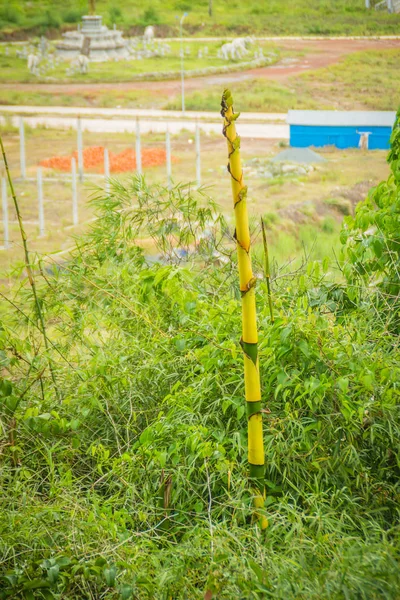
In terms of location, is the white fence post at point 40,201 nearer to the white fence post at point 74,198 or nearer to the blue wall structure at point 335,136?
the white fence post at point 74,198

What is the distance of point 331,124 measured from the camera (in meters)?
3.61

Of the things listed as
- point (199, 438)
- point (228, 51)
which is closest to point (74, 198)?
point (228, 51)

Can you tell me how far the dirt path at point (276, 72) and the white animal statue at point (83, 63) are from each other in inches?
2.6

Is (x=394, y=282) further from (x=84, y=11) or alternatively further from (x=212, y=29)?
(x=84, y=11)

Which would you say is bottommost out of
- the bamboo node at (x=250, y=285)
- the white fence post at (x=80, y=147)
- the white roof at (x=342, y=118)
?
the bamboo node at (x=250, y=285)

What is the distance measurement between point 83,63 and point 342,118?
128cm

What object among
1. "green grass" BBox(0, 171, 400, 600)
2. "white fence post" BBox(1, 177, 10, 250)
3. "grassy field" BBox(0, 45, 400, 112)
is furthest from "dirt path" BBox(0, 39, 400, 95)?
"green grass" BBox(0, 171, 400, 600)

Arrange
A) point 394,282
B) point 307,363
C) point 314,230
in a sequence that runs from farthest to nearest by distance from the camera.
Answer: point 314,230
point 394,282
point 307,363

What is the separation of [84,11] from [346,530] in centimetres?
317

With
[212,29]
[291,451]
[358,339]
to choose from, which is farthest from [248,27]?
[291,451]

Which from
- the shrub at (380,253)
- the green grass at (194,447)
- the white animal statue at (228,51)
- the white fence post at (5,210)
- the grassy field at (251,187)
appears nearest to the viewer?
the green grass at (194,447)

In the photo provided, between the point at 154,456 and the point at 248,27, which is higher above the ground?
the point at 248,27

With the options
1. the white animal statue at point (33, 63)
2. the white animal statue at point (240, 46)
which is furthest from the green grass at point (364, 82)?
the white animal statue at point (33, 63)

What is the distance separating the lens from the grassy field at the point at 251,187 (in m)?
3.42
